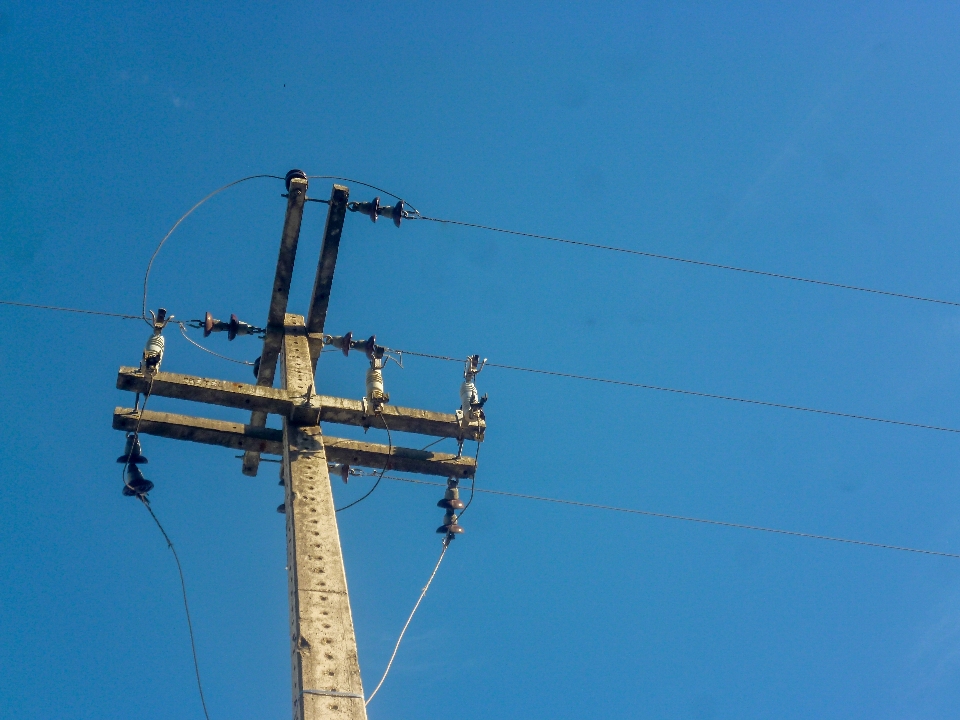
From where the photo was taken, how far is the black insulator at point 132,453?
693 cm

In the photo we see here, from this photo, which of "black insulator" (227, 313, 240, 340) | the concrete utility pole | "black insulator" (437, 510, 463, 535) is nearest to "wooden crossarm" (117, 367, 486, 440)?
the concrete utility pole

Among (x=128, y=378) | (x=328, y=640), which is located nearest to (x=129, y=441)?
Answer: (x=128, y=378)

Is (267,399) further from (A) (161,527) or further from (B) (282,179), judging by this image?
(B) (282,179)

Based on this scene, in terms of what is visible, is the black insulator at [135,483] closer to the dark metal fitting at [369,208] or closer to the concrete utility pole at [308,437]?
the concrete utility pole at [308,437]

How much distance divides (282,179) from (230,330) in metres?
1.41

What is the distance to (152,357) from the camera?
6.54 m

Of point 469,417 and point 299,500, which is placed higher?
point 469,417

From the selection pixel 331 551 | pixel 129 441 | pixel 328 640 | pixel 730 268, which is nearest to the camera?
pixel 328 640

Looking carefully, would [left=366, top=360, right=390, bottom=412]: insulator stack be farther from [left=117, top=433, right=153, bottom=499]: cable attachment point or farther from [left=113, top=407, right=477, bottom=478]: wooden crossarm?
[left=117, top=433, right=153, bottom=499]: cable attachment point

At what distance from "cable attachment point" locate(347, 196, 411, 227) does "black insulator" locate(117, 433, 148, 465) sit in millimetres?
2690

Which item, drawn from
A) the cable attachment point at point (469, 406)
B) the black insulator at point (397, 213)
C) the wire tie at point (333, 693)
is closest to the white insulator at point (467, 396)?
the cable attachment point at point (469, 406)

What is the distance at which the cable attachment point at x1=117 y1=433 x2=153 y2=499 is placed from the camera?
23.0 feet

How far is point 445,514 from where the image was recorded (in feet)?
25.2

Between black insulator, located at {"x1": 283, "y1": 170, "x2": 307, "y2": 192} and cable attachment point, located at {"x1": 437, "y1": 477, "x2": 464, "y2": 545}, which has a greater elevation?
black insulator, located at {"x1": 283, "y1": 170, "x2": 307, "y2": 192}
